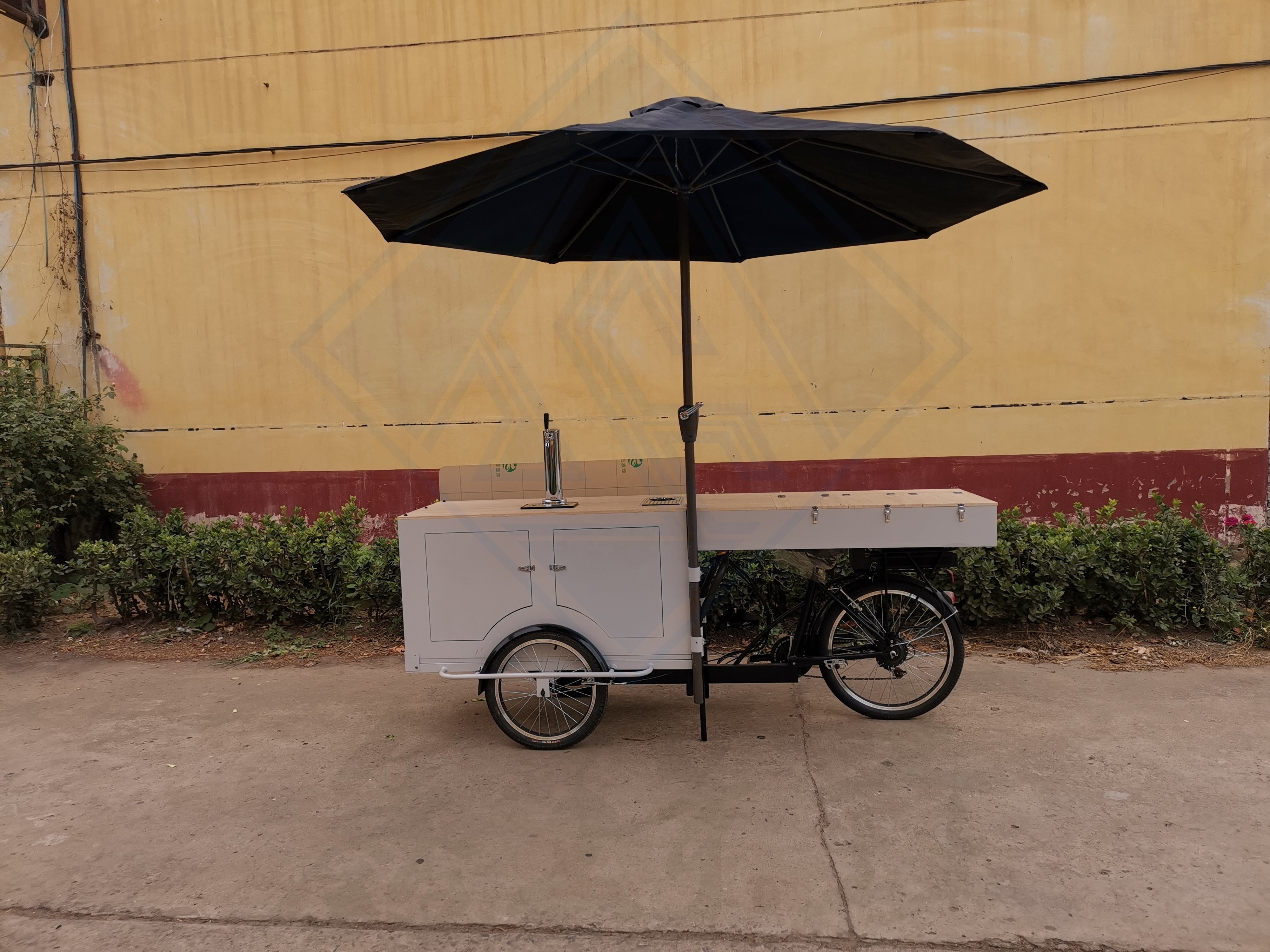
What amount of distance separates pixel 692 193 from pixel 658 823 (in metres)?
2.66

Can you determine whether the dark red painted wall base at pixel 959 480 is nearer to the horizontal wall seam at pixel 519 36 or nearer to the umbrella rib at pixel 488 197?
the horizontal wall seam at pixel 519 36

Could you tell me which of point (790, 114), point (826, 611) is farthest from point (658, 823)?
point (790, 114)

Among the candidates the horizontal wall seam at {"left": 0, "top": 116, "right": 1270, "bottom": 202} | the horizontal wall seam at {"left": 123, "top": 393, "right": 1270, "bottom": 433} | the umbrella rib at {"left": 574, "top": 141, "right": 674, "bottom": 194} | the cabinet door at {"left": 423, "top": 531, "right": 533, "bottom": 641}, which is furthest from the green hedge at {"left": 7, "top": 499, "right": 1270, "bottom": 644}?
the horizontal wall seam at {"left": 0, "top": 116, "right": 1270, "bottom": 202}

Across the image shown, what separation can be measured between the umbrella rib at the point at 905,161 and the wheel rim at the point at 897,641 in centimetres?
186

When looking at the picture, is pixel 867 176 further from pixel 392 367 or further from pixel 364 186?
pixel 392 367

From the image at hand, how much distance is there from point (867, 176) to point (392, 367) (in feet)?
19.6

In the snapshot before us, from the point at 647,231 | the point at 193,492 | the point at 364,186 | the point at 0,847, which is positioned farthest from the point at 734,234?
the point at 193,492

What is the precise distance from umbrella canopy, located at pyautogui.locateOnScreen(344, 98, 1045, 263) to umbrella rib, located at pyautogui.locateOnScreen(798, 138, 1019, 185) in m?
0.01

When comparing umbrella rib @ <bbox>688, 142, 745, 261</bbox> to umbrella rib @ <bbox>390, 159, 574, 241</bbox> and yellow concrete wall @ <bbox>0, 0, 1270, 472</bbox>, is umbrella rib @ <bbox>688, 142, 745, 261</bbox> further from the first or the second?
yellow concrete wall @ <bbox>0, 0, 1270, 472</bbox>

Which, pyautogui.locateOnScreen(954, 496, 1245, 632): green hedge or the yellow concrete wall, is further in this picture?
the yellow concrete wall

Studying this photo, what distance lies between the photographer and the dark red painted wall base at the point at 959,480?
24.8 feet

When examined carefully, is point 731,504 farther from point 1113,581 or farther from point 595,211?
point 1113,581

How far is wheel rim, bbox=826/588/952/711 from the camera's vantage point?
12.9ft

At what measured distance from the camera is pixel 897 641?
3.94 m
